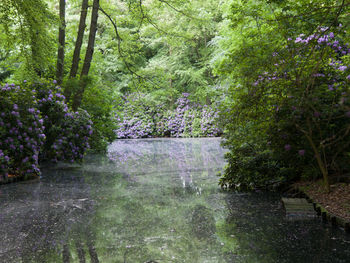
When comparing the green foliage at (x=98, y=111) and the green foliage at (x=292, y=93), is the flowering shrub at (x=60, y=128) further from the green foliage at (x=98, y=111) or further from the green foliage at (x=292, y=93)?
the green foliage at (x=292, y=93)

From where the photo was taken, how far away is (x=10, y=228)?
3.96 m

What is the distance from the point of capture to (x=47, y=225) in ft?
13.3

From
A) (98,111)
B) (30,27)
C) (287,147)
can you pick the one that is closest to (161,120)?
(98,111)

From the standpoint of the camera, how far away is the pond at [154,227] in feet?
10.2

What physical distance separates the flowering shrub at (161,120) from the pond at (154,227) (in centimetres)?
1659

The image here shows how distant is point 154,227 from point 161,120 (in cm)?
2078

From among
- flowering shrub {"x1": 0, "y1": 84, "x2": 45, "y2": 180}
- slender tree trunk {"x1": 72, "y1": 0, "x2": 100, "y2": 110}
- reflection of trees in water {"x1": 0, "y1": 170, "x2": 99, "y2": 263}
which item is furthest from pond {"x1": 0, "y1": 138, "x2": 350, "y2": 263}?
slender tree trunk {"x1": 72, "y1": 0, "x2": 100, "y2": 110}

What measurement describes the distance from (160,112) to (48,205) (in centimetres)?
1997

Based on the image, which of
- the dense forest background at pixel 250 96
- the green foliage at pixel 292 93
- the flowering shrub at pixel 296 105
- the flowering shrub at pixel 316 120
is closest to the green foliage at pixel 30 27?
the dense forest background at pixel 250 96

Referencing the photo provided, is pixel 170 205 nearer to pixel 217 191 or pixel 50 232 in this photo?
pixel 217 191

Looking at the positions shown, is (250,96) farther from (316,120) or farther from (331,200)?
(331,200)

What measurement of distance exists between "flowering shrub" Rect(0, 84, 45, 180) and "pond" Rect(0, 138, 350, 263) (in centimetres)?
73

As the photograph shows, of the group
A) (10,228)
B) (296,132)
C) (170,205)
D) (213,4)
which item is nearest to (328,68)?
(296,132)

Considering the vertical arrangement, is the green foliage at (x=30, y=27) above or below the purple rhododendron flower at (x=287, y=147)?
above
